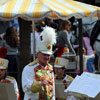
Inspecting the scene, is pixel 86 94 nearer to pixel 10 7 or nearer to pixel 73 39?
pixel 10 7

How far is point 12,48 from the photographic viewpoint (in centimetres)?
1229

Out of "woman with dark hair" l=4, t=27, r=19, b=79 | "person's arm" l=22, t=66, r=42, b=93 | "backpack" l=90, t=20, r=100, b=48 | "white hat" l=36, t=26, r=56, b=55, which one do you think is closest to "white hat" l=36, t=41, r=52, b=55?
"white hat" l=36, t=26, r=56, b=55

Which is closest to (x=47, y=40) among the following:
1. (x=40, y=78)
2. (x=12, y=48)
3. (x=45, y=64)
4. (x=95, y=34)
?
(x=45, y=64)

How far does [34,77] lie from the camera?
8227mm

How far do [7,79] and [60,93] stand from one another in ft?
4.67

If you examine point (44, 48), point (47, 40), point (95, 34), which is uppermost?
point (47, 40)

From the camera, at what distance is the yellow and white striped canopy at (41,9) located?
28.1 ft

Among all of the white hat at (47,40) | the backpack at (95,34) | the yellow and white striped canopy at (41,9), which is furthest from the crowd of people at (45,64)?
the backpack at (95,34)

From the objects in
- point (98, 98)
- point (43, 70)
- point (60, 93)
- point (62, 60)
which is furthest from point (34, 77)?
point (62, 60)

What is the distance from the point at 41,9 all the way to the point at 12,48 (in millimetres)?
3726

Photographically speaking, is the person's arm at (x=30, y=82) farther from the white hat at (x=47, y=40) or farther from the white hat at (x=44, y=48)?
the white hat at (x=47, y=40)

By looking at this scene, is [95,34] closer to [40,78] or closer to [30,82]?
[40,78]

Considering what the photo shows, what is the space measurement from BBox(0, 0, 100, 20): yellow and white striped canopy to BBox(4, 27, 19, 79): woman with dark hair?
2808mm

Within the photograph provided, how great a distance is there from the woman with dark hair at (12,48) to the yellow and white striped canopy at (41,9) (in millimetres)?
2808
